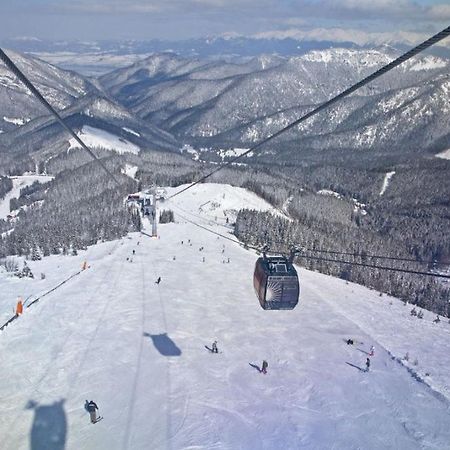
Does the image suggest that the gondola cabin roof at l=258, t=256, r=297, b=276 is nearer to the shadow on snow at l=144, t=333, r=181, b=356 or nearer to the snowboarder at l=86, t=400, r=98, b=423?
the shadow on snow at l=144, t=333, r=181, b=356

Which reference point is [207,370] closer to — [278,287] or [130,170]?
[278,287]

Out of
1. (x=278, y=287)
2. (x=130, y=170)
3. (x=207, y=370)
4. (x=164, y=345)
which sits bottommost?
(x=207, y=370)

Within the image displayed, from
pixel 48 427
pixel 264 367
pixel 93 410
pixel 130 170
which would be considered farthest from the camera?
pixel 130 170

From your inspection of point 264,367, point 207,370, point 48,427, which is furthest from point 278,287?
point 48,427

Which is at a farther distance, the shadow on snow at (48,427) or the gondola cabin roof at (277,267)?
the gondola cabin roof at (277,267)

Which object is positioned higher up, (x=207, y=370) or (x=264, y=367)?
(x=264, y=367)

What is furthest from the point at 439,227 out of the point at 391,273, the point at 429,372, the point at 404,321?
the point at 429,372

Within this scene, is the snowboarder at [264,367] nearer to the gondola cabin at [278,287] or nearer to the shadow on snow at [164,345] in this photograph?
the gondola cabin at [278,287]

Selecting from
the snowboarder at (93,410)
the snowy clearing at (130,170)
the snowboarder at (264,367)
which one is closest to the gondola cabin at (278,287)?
the snowboarder at (264,367)
